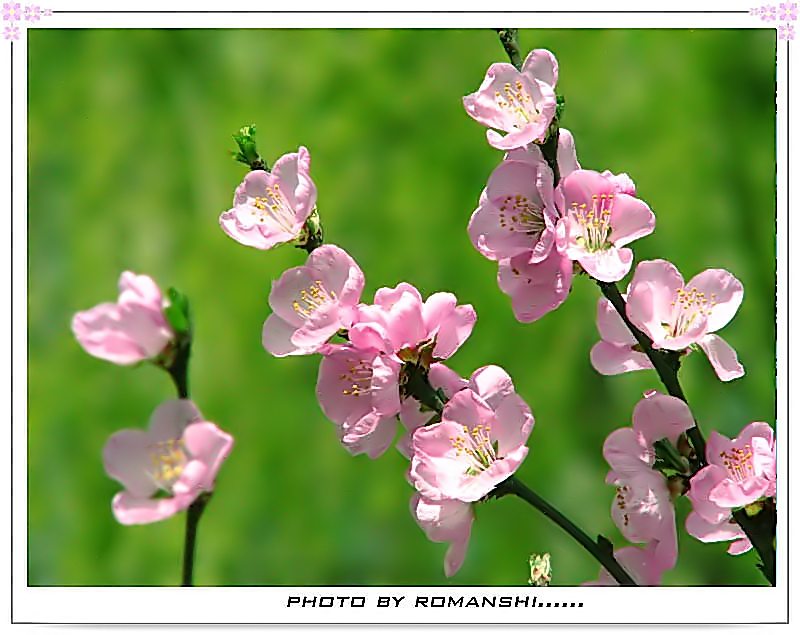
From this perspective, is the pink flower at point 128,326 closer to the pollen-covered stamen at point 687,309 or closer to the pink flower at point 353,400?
the pink flower at point 353,400

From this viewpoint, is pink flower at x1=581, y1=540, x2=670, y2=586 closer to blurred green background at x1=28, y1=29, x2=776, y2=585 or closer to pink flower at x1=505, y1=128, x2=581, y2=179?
pink flower at x1=505, y1=128, x2=581, y2=179

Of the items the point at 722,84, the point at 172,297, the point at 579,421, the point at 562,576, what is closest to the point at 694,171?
the point at 722,84

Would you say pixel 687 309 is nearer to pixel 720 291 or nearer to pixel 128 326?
pixel 720 291

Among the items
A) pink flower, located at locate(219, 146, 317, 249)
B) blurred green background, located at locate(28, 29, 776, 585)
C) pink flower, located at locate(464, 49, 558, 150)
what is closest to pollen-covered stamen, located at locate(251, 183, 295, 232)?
pink flower, located at locate(219, 146, 317, 249)

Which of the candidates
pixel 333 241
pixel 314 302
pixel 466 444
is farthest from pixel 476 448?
pixel 333 241
